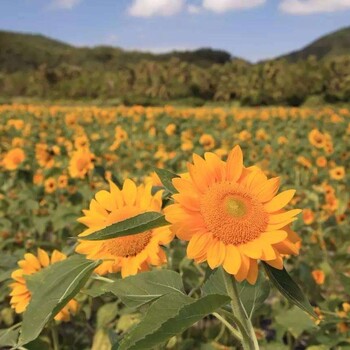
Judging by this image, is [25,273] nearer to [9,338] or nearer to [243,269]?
[9,338]

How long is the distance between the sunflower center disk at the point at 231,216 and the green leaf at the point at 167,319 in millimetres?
133

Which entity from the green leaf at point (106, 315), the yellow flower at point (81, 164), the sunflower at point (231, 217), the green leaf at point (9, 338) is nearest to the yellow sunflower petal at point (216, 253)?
the sunflower at point (231, 217)

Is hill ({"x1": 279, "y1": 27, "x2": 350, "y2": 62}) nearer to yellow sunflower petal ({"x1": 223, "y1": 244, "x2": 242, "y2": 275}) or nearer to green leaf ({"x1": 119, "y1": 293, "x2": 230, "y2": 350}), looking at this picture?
yellow sunflower petal ({"x1": 223, "y1": 244, "x2": 242, "y2": 275})

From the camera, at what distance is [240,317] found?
1.03 meters

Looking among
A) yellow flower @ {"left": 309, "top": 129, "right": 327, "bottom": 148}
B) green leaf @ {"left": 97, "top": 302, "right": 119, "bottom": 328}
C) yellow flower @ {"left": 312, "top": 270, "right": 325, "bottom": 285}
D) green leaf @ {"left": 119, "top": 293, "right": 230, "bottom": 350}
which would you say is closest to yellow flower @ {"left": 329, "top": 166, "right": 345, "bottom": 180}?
yellow flower @ {"left": 309, "top": 129, "right": 327, "bottom": 148}

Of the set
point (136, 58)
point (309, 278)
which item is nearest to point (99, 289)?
point (309, 278)

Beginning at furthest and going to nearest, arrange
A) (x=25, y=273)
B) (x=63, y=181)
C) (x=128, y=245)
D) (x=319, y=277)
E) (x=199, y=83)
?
1. (x=199, y=83)
2. (x=63, y=181)
3. (x=319, y=277)
4. (x=25, y=273)
5. (x=128, y=245)

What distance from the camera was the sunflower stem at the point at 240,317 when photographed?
1.01 m

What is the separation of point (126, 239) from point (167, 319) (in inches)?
15.3

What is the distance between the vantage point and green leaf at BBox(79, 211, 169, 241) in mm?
934

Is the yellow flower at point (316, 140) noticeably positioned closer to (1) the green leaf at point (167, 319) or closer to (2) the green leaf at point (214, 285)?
(2) the green leaf at point (214, 285)

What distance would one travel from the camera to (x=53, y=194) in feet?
16.1

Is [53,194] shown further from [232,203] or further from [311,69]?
[311,69]

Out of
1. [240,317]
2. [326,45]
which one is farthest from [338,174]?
[326,45]
